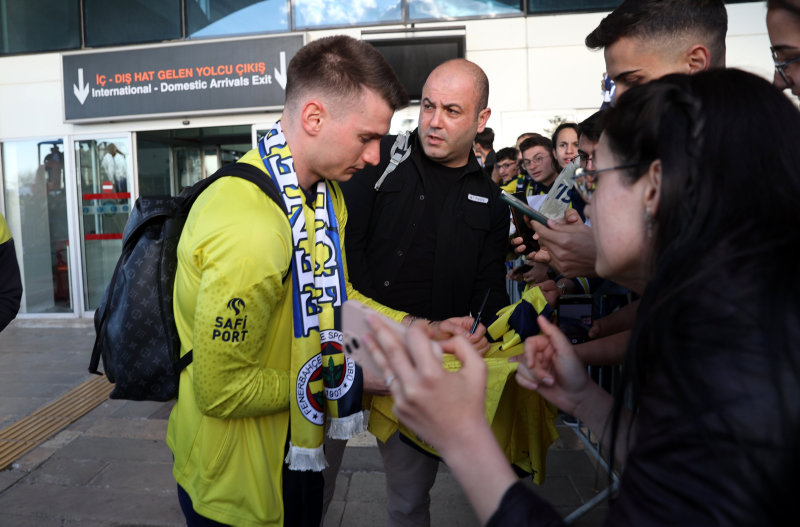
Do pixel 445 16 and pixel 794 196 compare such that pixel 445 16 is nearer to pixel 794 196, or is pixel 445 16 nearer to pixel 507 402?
pixel 507 402

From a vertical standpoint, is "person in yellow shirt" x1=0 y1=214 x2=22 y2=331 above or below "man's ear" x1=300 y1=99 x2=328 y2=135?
below

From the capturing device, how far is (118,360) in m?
1.77

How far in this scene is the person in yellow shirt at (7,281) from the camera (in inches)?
111

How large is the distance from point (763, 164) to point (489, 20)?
765 cm

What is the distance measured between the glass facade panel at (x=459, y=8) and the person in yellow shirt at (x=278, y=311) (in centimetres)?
662

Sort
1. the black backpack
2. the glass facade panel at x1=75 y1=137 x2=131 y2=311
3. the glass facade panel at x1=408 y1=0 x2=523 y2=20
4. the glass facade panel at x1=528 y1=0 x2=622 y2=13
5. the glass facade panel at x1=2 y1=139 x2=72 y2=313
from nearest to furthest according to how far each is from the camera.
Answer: the black backpack → the glass facade panel at x1=528 y1=0 x2=622 y2=13 → the glass facade panel at x1=408 y1=0 x2=523 y2=20 → the glass facade panel at x1=75 y1=137 x2=131 y2=311 → the glass facade panel at x1=2 y1=139 x2=72 y2=313

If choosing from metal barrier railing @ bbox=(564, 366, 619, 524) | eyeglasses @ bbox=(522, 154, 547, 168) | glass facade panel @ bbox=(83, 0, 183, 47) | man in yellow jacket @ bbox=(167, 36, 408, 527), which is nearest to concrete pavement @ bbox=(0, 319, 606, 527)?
metal barrier railing @ bbox=(564, 366, 619, 524)

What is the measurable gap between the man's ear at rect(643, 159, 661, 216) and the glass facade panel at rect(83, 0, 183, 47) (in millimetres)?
8840

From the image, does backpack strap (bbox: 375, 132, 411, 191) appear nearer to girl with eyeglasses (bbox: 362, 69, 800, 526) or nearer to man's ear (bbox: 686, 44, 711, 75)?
man's ear (bbox: 686, 44, 711, 75)

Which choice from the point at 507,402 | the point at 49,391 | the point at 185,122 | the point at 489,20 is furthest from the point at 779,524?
the point at 185,122

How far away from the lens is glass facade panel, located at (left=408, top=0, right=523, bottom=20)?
791 cm

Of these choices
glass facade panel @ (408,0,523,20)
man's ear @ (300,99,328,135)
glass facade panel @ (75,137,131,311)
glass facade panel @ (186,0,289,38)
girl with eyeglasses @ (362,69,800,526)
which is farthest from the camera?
glass facade panel @ (75,137,131,311)

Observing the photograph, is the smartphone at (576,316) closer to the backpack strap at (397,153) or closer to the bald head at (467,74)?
the backpack strap at (397,153)

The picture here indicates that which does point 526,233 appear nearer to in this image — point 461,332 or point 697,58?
point 461,332
